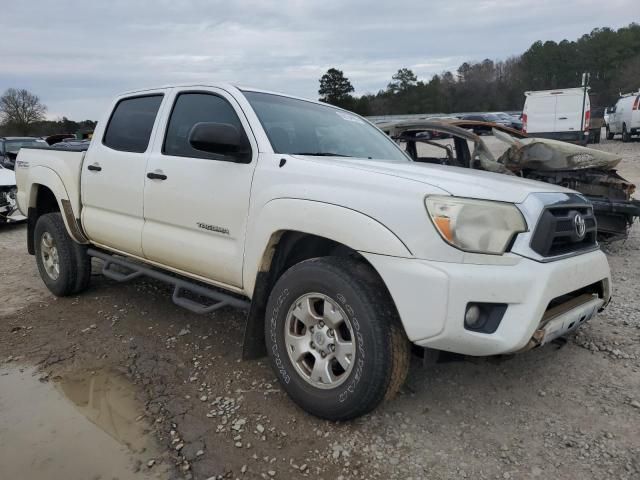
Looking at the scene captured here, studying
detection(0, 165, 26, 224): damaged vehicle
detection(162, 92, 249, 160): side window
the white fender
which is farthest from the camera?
detection(0, 165, 26, 224): damaged vehicle

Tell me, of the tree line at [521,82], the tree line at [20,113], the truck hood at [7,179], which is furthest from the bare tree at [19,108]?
the truck hood at [7,179]

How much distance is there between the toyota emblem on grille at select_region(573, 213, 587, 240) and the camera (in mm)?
2742

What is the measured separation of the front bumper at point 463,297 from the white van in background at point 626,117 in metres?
22.3

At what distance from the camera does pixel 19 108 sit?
53.8m

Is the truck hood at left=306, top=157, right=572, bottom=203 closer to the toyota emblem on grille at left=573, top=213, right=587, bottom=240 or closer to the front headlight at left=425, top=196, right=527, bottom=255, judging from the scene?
the front headlight at left=425, top=196, right=527, bottom=255

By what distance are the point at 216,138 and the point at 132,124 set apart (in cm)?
162

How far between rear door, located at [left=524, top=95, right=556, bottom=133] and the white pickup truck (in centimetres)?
1688

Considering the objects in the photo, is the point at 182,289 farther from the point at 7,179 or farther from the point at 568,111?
the point at 568,111

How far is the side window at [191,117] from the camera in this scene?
3443 millimetres

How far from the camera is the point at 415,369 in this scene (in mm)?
3402

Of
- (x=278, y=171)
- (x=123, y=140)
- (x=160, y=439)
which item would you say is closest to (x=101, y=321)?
(x=123, y=140)

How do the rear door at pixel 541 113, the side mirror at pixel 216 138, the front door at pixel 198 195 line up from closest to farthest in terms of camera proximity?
the side mirror at pixel 216 138 → the front door at pixel 198 195 → the rear door at pixel 541 113

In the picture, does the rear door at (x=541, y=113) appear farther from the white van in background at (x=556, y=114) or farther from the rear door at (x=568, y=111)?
the rear door at (x=568, y=111)

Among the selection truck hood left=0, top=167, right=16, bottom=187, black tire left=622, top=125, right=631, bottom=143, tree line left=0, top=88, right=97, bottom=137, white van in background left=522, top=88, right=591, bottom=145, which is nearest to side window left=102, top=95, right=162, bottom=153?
truck hood left=0, top=167, right=16, bottom=187
